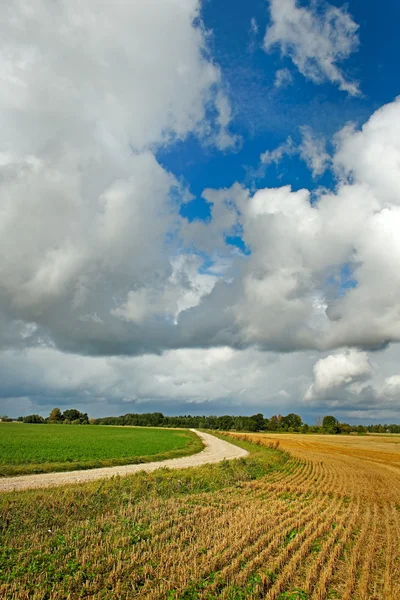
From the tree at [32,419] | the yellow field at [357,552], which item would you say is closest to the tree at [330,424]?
the tree at [32,419]

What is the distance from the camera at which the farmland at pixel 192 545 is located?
9.18m

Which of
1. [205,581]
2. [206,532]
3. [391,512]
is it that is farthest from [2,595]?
[391,512]

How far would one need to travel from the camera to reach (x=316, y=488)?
25.3 metres

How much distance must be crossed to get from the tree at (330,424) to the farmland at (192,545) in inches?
7079

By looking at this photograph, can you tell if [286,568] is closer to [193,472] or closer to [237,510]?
[237,510]

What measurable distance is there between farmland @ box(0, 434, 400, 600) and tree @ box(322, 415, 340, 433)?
179814mm

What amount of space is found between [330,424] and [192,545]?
198 meters

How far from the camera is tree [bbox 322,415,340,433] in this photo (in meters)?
186

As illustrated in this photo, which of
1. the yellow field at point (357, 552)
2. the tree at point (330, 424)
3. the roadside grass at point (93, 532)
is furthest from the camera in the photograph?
the tree at point (330, 424)

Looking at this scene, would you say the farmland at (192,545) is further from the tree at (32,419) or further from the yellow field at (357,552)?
the tree at (32,419)

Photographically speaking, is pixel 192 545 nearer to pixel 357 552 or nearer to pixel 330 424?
pixel 357 552

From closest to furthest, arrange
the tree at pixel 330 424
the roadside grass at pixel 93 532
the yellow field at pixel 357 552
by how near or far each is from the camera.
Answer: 1. the roadside grass at pixel 93 532
2. the yellow field at pixel 357 552
3. the tree at pixel 330 424

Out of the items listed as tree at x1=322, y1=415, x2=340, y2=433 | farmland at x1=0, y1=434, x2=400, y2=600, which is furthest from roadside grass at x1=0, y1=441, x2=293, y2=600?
tree at x1=322, y1=415, x2=340, y2=433

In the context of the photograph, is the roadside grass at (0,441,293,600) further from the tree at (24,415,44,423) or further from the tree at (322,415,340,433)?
the tree at (24,415,44,423)
